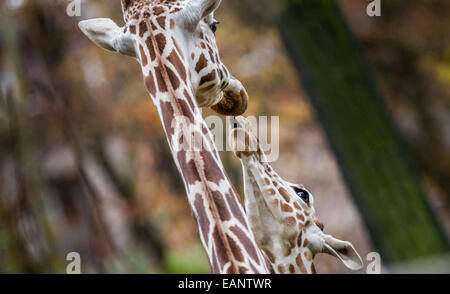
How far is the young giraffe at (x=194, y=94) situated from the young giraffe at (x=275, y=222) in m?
0.10

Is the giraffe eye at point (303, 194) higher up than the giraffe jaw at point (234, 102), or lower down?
lower down

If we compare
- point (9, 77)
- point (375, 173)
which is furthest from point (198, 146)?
point (9, 77)

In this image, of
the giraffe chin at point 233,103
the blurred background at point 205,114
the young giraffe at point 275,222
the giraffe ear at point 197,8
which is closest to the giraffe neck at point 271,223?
the young giraffe at point 275,222

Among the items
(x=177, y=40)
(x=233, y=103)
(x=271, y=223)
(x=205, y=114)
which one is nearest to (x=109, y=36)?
(x=177, y=40)

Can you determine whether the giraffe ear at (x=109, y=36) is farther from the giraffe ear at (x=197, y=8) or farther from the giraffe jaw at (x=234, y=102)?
the giraffe jaw at (x=234, y=102)

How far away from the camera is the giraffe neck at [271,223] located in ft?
4.67

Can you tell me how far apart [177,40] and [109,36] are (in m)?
0.19

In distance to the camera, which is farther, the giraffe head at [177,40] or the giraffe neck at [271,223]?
the giraffe neck at [271,223]

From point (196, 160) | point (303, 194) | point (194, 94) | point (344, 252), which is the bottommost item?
point (344, 252)

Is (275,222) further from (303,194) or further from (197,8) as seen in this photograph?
(197,8)

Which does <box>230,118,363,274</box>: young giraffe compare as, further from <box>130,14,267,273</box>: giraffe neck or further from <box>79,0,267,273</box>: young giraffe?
<box>130,14,267,273</box>: giraffe neck

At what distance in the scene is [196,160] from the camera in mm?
1190

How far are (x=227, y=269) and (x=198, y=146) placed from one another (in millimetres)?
253

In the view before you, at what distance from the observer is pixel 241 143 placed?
1.41 metres
